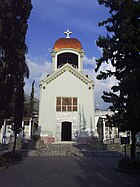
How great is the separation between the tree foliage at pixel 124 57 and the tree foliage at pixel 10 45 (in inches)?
182

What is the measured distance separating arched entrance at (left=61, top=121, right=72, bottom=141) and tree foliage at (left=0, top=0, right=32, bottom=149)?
19.3m

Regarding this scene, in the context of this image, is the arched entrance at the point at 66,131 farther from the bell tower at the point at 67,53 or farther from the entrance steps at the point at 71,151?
the bell tower at the point at 67,53

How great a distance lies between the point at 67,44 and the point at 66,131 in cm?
1255

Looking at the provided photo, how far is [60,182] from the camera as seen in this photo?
9656 millimetres

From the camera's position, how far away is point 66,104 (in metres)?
33.5

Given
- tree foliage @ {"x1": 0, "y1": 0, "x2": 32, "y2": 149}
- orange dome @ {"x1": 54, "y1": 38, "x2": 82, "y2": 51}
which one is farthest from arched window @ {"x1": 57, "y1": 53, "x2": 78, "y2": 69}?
tree foliage @ {"x1": 0, "y1": 0, "x2": 32, "y2": 149}

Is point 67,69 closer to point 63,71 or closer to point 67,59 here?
point 63,71

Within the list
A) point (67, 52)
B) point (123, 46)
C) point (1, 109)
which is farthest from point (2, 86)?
point (67, 52)

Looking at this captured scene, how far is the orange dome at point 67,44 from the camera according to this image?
36094 millimetres

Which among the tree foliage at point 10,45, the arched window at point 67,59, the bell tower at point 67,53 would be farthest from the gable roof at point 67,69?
the tree foliage at point 10,45

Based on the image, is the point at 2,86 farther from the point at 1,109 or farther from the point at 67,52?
the point at 67,52

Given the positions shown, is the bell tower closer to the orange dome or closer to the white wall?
the orange dome

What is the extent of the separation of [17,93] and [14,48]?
378cm

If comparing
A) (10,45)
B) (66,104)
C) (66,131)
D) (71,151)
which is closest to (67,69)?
(66,104)
